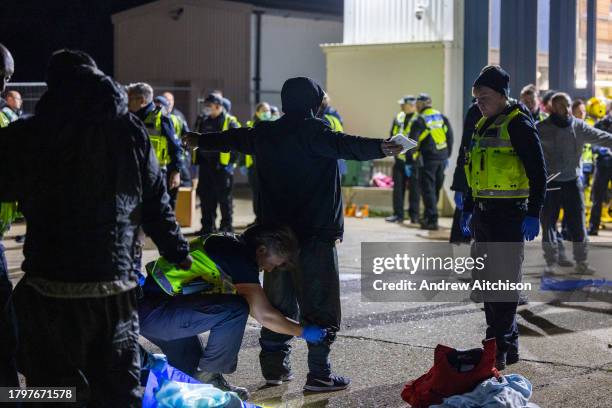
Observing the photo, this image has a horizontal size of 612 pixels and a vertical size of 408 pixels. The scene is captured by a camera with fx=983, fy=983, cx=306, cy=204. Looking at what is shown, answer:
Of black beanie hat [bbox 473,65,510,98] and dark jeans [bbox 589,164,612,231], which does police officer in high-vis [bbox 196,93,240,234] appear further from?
black beanie hat [bbox 473,65,510,98]

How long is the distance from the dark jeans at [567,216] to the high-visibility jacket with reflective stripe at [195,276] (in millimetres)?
5412

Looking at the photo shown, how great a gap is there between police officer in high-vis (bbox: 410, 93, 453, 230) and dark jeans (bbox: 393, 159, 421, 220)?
1.43 ft

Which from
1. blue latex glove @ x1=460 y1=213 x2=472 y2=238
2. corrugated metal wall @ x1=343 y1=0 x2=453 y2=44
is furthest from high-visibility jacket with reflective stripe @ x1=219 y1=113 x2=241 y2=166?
blue latex glove @ x1=460 y1=213 x2=472 y2=238

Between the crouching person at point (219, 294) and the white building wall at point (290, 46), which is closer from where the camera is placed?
the crouching person at point (219, 294)

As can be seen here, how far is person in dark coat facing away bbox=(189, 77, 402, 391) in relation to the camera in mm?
5867

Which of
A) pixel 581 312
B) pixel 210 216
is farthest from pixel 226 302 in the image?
pixel 210 216

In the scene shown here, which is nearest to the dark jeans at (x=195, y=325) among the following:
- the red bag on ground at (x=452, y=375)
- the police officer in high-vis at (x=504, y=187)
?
the red bag on ground at (x=452, y=375)

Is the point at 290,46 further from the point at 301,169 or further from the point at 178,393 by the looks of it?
the point at 178,393

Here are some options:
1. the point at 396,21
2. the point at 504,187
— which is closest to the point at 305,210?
the point at 504,187

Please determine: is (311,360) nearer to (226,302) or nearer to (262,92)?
(226,302)

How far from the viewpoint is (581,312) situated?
8.38 meters

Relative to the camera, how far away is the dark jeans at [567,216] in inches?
392

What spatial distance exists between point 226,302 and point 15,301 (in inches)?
56.0

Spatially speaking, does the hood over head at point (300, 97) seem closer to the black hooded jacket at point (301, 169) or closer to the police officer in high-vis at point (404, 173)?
the black hooded jacket at point (301, 169)
